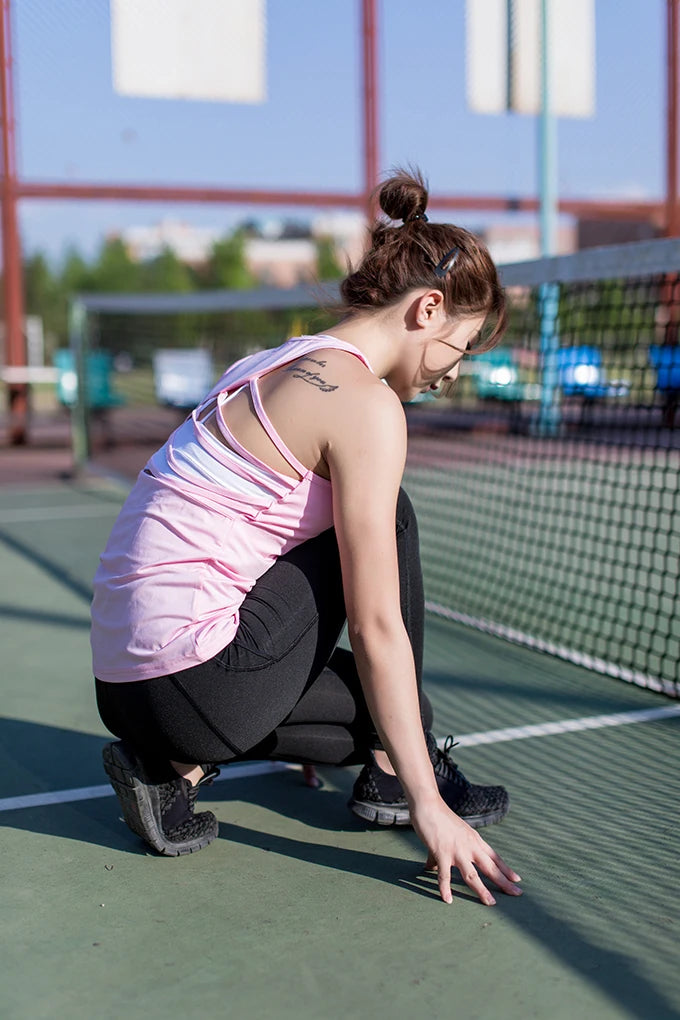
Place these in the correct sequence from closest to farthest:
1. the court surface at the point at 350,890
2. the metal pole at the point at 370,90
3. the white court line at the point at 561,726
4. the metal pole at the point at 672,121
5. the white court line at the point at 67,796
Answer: the court surface at the point at 350,890, the white court line at the point at 67,796, the white court line at the point at 561,726, the metal pole at the point at 370,90, the metal pole at the point at 672,121

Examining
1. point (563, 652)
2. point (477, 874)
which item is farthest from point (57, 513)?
point (477, 874)

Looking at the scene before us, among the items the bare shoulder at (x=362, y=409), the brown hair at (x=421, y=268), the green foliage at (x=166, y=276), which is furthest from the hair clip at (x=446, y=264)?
the green foliage at (x=166, y=276)

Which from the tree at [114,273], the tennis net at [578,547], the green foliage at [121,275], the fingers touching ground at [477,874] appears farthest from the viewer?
the tree at [114,273]

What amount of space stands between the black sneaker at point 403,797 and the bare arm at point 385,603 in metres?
0.40

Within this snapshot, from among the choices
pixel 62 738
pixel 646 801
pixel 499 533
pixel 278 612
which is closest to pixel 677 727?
pixel 646 801

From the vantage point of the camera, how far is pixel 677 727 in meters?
3.13

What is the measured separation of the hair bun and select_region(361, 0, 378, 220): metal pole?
9.76 m

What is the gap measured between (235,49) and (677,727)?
31.1ft

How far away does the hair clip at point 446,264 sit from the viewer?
2145 mm

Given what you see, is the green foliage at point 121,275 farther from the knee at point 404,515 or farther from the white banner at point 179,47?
the knee at point 404,515

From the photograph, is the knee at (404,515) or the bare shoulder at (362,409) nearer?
the bare shoulder at (362,409)

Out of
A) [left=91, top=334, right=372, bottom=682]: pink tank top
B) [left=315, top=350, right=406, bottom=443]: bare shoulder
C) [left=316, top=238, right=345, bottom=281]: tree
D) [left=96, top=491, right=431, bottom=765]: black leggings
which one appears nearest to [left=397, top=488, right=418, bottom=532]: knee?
[left=96, top=491, right=431, bottom=765]: black leggings

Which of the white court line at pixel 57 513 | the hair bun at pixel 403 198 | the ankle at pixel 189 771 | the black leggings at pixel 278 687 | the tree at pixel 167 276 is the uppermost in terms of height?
the tree at pixel 167 276

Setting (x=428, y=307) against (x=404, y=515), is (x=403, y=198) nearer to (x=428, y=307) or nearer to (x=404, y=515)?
(x=428, y=307)
